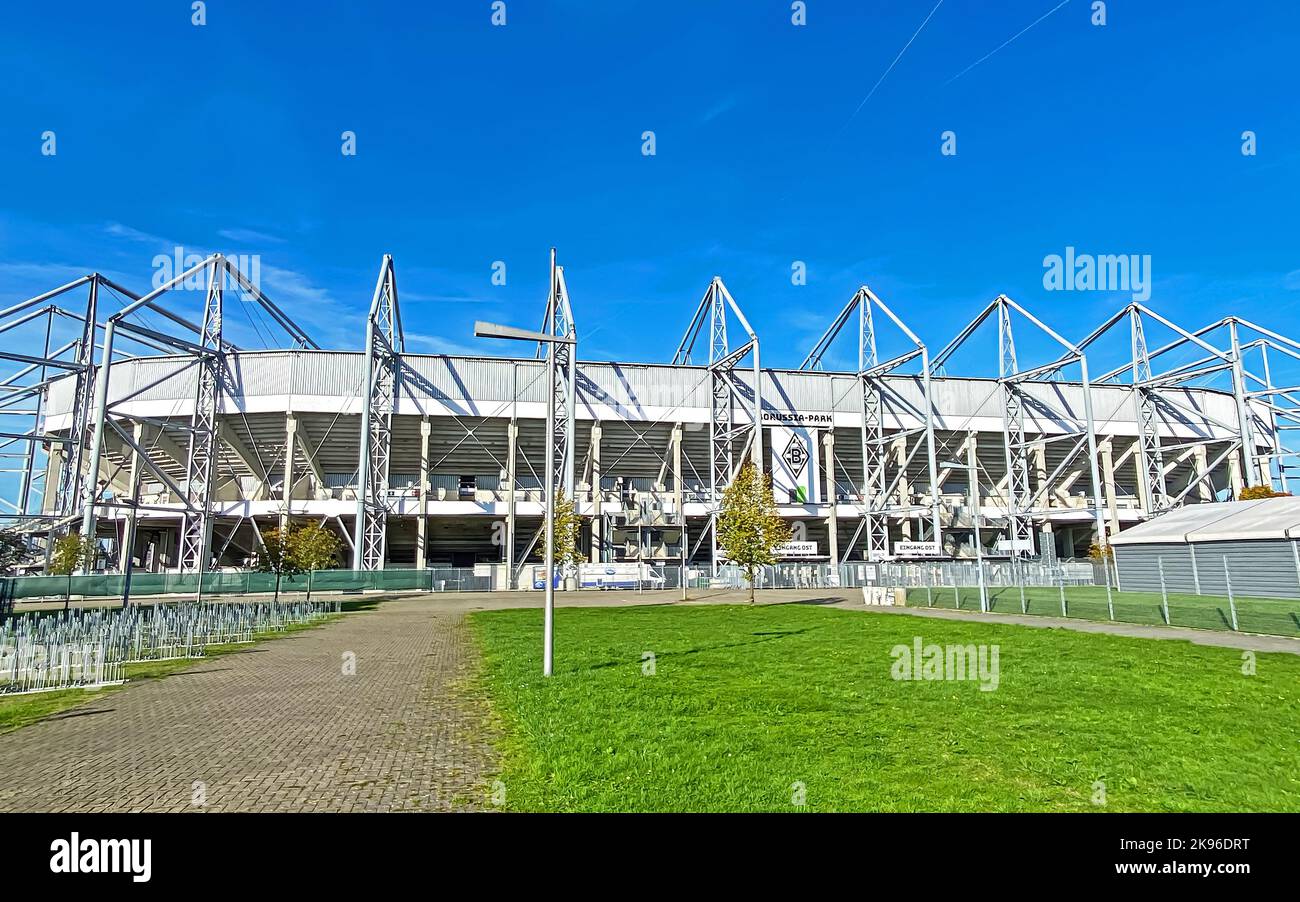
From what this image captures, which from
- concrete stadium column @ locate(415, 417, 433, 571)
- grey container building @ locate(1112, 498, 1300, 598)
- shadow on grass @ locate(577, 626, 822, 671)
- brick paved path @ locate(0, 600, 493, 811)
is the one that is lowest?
shadow on grass @ locate(577, 626, 822, 671)

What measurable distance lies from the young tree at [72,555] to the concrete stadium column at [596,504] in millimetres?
29182

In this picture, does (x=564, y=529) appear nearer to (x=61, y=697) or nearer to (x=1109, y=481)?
(x=61, y=697)

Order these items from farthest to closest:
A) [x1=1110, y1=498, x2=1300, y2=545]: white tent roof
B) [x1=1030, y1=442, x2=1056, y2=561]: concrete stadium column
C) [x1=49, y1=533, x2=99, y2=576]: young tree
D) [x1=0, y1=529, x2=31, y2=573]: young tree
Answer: [x1=1030, y1=442, x2=1056, y2=561]: concrete stadium column, [x1=49, y1=533, x2=99, y2=576]: young tree, [x1=1110, y1=498, x2=1300, y2=545]: white tent roof, [x1=0, y1=529, x2=31, y2=573]: young tree

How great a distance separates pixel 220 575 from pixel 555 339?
133 ft

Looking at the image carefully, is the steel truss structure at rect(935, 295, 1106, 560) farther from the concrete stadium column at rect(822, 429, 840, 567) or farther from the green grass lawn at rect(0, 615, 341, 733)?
Result: the green grass lawn at rect(0, 615, 341, 733)

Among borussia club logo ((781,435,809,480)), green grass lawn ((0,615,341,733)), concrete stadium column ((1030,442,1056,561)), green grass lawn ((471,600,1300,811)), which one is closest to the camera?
green grass lawn ((471,600,1300,811))

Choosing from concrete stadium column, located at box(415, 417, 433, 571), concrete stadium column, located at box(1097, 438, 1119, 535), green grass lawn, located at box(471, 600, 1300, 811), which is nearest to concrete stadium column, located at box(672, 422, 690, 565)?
concrete stadium column, located at box(415, 417, 433, 571)

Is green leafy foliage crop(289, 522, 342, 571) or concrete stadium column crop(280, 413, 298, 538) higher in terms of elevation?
concrete stadium column crop(280, 413, 298, 538)

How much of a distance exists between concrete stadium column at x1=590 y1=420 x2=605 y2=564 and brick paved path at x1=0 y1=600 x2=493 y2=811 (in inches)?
1500

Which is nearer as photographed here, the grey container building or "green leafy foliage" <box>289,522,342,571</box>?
the grey container building

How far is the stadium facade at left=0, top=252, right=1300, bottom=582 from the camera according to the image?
1957 inches

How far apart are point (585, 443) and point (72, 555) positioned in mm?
31656

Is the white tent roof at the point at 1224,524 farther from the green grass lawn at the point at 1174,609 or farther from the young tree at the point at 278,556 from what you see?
the young tree at the point at 278,556

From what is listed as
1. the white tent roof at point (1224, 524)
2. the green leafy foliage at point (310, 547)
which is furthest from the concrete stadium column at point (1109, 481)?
the green leafy foliage at point (310, 547)
